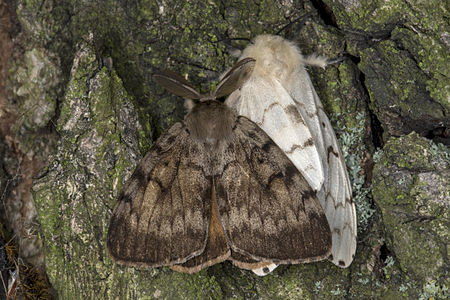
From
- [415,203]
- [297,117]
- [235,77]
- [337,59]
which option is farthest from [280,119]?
[415,203]

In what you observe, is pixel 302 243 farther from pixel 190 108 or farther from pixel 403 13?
pixel 403 13

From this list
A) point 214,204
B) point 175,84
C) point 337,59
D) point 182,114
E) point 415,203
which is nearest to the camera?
point 415,203

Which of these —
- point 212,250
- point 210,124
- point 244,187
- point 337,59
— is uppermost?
point 337,59

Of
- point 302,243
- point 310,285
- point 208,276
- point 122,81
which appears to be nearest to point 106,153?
point 122,81

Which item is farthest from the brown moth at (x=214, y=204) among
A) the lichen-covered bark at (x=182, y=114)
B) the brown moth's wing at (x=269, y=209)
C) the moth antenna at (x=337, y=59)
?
the moth antenna at (x=337, y=59)

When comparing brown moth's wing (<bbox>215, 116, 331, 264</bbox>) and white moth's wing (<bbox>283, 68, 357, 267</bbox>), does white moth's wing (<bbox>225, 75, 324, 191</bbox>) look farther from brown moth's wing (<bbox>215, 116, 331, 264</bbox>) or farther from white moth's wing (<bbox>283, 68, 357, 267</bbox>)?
brown moth's wing (<bbox>215, 116, 331, 264</bbox>)

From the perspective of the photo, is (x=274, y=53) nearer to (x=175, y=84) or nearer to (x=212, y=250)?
(x=175, y=84)

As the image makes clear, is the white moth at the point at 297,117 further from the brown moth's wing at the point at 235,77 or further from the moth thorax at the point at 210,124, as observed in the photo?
the moth thorax at the point at 210,124
